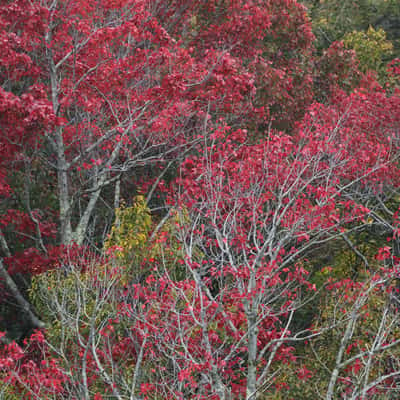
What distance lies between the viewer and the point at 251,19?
44.2 ft

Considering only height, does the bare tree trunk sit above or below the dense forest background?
below

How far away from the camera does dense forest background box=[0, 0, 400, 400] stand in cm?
812

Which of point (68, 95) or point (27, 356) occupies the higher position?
point (68, 95)

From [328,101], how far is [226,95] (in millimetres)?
3820

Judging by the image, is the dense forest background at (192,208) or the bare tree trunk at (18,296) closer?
the dense forest background at (192,208)

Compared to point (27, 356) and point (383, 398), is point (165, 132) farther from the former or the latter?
point (383, 398)

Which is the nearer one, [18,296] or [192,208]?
[192,208]

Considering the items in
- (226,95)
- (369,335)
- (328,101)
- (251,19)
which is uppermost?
(251,19)

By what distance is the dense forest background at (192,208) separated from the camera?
8.12 meters

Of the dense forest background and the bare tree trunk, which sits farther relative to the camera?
the bare tree trunk

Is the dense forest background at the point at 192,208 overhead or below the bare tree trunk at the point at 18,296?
overhead

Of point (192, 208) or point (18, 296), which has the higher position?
point (192, 208)

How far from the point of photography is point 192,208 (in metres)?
9.07

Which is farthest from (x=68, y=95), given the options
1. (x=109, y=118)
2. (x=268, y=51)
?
(x=268, y=51)
